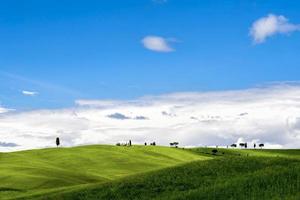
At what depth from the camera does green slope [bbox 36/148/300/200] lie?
1921 inches

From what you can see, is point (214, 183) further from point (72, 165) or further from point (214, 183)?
point (72, 165)

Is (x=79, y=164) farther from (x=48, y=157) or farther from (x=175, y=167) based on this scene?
(x=175, y=167)

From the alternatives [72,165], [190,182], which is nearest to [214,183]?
[190,182]

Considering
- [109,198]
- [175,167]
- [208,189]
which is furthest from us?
[175,167]

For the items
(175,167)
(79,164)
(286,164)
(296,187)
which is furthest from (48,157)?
(296,187)

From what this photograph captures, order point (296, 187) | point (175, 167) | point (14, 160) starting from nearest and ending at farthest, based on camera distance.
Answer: point (296, 187), point (175, 167), point (14, 160)

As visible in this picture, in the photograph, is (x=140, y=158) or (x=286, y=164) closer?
(x=286, y=164)

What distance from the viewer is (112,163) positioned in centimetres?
12444

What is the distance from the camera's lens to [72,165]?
121875mm

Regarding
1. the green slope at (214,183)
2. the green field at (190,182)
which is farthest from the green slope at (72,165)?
the green slope at (214,183)

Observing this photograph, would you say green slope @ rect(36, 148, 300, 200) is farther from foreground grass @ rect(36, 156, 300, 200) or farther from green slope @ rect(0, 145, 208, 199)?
green slope @ rect(0, 145, 208, 199)

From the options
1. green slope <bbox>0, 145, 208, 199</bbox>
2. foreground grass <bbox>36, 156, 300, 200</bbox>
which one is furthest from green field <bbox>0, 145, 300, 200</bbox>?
green slope <bbox>0, 145, 208, 199</bbox>

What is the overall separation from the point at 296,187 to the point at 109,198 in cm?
1631

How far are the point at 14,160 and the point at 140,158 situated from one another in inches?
1151
